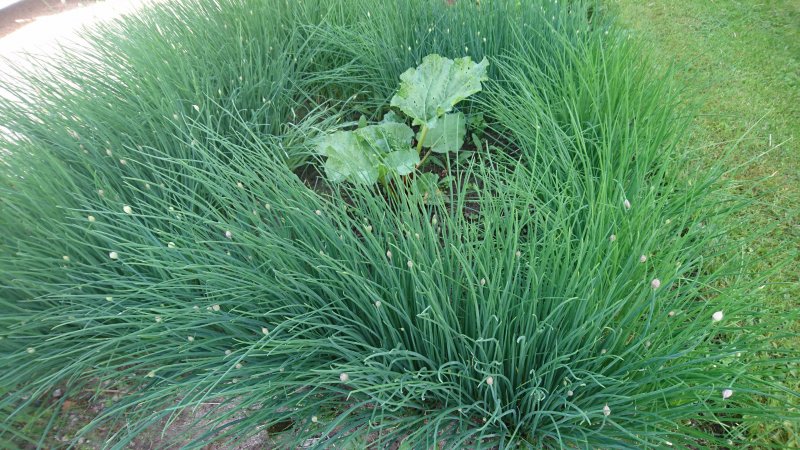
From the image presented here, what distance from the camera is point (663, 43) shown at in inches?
128

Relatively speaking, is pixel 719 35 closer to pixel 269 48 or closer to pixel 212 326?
pixel 269 48

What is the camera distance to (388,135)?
213cm

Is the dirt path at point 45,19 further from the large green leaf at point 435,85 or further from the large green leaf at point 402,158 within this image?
the large green leaf at point 402,158

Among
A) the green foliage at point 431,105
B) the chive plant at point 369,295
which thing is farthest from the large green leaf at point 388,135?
the chive plant at point 369,295

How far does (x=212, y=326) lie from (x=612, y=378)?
109 cm

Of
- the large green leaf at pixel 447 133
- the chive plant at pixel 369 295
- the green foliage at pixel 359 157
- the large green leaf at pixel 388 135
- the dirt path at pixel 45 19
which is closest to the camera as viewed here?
the chive plant at pixel 369 295

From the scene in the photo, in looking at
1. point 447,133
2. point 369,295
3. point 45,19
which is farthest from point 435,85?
point 45,19

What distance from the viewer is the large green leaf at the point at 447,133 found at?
86.1 inches

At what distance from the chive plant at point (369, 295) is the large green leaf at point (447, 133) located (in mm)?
218

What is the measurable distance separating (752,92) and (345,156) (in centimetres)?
231

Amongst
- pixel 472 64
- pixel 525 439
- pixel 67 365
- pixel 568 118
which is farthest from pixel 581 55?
pixel 67 365

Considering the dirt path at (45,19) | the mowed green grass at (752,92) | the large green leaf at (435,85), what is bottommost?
the mowed green grass at (752,92)

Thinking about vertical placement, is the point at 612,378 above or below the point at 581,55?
below

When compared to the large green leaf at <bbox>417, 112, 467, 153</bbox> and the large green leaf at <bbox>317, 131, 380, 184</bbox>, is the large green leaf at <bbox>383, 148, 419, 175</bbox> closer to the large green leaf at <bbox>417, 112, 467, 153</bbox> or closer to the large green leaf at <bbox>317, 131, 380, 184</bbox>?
the large green leaf at <bbox>317, 131, 380, 184</bbox>
